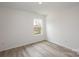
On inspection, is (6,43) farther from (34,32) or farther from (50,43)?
(50,43)

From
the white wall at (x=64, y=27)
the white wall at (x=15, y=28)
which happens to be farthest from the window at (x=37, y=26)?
the white wall at (x=64, y=27)

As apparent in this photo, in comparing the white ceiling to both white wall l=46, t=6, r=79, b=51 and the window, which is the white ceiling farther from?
the window

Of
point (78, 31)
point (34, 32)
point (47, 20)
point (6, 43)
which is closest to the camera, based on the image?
point (78, 31)

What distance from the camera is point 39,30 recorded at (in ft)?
9.93

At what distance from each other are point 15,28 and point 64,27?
202 cm

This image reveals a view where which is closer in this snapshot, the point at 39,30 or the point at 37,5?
the point at 37,5

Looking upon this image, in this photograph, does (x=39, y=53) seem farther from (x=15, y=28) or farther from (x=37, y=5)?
(x=37, y=5)

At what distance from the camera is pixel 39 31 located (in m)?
3.05

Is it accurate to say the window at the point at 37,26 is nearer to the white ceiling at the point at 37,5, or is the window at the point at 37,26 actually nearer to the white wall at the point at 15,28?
the white wall at the point at 15,28

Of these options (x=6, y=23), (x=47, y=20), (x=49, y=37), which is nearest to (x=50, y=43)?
(x=49, y=37)

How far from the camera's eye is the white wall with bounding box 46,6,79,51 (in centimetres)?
262

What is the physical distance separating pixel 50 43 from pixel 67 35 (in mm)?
916

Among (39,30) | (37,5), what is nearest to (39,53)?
(39,30)

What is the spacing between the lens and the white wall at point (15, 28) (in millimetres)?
2635
